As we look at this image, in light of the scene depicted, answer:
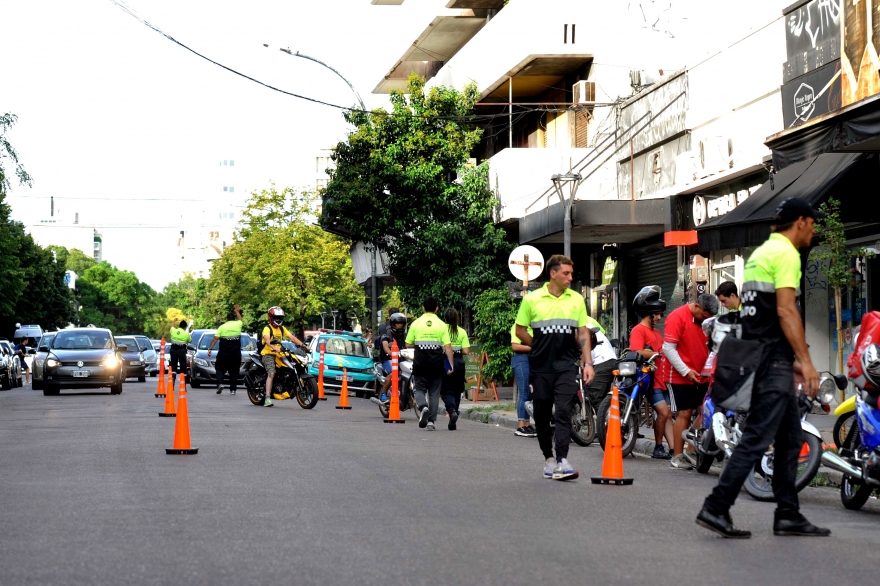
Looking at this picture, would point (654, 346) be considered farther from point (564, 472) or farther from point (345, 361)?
point (345, 361)

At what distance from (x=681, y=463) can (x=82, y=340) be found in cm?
2184

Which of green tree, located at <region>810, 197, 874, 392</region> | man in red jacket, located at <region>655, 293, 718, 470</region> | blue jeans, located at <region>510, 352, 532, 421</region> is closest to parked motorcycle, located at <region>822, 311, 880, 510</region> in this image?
man in red jacket, located at <region>655, 293, 718, 470</region>

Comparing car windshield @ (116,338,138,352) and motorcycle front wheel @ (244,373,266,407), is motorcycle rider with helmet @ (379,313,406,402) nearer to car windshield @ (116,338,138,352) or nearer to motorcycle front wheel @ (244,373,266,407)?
motorcycle front wheel @ (244,373,266,407)

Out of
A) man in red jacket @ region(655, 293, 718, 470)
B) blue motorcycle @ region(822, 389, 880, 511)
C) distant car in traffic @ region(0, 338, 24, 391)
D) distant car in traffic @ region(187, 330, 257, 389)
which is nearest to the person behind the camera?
blue motorcycle @ region(822, 389, 880, 511)

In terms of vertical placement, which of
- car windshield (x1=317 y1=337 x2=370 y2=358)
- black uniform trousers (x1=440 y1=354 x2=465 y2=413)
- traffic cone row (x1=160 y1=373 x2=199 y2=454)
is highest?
car windshield (x1=317 y1=337 x2=370 y2=358)

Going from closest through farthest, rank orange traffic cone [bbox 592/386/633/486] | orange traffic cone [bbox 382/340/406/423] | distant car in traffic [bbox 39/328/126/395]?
orange traffic cone [bbox 592/386/633/486]
orange traffic cone [bbox 382/340/406/423]
distant car in traffic [bbox 39/328/126/395]

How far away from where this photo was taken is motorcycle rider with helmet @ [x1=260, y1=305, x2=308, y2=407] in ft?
77.0

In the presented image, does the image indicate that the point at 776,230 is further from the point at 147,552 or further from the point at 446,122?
the point at 446,122

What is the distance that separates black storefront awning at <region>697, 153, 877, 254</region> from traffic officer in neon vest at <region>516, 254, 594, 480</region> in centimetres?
590

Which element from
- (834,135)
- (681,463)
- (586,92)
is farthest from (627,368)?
(586,92)

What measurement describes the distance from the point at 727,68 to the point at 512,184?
35.5 feet

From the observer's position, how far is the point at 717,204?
877 inches

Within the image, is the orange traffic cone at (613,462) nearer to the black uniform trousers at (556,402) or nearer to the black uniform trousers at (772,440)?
the black uniform trousers at (556,402)

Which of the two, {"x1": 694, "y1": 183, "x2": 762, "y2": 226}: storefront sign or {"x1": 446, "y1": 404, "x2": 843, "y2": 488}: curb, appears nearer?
{"x1": 446, "y1": 404, "x2": 843, "y2": 488}: curb
